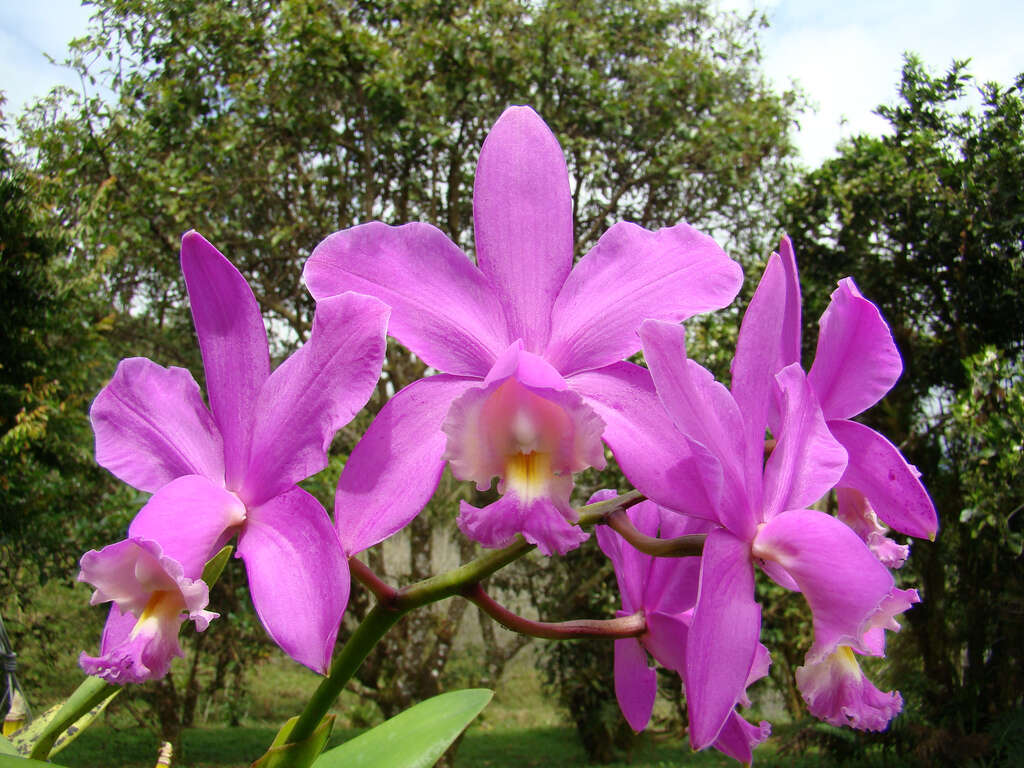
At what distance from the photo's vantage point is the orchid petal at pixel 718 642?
0.42m

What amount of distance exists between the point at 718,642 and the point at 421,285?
25cm

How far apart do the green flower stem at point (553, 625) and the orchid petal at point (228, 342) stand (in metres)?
0.16

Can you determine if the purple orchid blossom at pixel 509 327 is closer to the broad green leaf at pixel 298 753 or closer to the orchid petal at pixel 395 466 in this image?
the orchid petal at pixel 395 466

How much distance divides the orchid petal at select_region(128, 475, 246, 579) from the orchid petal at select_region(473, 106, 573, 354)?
0.19m

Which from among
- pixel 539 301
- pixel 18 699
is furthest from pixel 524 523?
pixel 18 699

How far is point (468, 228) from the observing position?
4.69 metres

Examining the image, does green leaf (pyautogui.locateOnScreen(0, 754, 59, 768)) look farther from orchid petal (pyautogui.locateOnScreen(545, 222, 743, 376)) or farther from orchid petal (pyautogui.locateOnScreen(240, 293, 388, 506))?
orchid petal (pyautogui.locateOnScreen(545, 222, 743, 376))

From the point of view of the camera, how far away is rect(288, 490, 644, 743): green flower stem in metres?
0.45

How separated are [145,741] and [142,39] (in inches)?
169

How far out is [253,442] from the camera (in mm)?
458

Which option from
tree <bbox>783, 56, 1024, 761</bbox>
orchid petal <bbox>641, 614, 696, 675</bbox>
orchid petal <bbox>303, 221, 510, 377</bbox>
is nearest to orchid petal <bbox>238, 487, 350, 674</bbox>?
orchid petal <bbox>303, 221, 510, 377</bbox>

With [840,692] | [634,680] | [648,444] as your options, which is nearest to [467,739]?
[634,680]

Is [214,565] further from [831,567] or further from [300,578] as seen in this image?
[831,567]

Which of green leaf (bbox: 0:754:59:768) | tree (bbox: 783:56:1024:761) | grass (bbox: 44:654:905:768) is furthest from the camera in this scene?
grass (bbox: 44:654:905:768)
